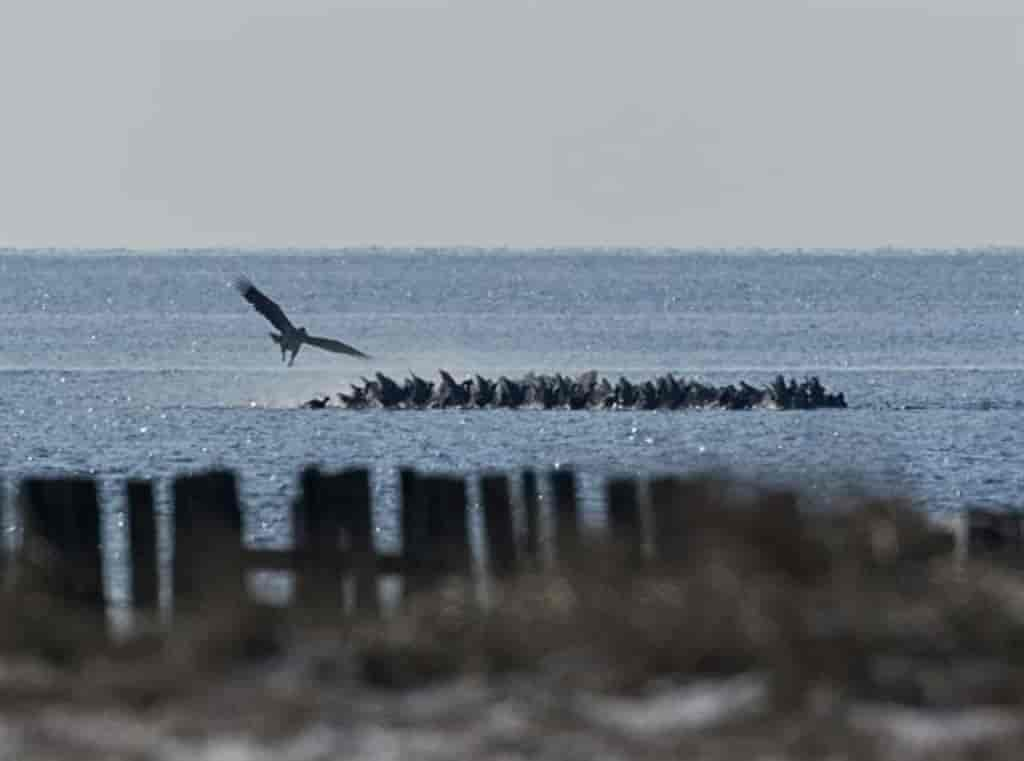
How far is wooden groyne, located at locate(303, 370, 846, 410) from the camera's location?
61781mm

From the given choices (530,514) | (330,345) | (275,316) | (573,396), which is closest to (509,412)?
(573,396)

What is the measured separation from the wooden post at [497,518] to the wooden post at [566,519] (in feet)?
0.67

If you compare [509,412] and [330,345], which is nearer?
[509,412]

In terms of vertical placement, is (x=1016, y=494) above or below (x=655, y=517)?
below

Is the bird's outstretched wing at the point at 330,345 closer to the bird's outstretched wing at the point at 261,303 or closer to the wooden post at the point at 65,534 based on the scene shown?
the bird's outstretched wing at the point at 261,303

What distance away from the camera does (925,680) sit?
448 inches

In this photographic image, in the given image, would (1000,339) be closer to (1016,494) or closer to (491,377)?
(491,377)

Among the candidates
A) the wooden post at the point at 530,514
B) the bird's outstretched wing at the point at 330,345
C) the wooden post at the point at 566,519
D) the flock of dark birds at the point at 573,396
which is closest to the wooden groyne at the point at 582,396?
the flock of dark birds at the point at 573,396


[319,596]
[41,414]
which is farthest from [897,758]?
[41,414]

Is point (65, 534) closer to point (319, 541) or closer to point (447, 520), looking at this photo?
point (319, 541)

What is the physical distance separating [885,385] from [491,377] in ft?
29.6

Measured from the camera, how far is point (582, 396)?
62438 mm

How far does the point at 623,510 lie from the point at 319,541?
4.05 feet

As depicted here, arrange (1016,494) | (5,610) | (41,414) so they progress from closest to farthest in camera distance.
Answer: (5,610) → (1016,494) → (41,414)
